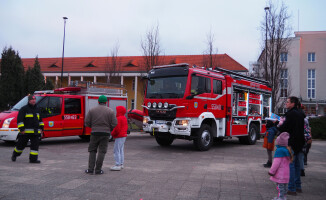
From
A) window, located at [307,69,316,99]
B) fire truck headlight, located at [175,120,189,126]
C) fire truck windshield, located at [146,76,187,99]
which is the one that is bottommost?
fire truck headlight, located at [175,120,189,126]

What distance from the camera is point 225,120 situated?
1273 cm

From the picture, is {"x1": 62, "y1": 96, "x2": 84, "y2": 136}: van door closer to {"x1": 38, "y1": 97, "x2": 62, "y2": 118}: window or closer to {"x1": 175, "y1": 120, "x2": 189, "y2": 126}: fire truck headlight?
{"x1": 38, "y1": 97, "x2": 62, "y2": 118}: window

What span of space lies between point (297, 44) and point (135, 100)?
90.3ft

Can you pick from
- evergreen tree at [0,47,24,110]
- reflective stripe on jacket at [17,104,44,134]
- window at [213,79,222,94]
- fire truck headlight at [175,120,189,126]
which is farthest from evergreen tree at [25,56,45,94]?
reflective stripe on jacket at [17,104,44,134]

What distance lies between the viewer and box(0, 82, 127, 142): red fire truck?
11477 mm

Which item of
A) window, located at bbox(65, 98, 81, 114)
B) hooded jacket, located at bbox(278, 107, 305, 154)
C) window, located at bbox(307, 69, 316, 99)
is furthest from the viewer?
window, located at bbox(307, 69, 316, 99)

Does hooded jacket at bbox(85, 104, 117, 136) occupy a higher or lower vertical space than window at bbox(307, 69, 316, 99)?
lower

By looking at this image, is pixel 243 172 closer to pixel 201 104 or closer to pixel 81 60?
pixel 201 104

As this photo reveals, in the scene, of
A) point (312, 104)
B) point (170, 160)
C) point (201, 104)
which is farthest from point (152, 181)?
point (312, 104)

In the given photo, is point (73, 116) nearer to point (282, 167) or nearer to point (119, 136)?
point (119, 136)

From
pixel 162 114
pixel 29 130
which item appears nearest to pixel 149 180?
pixel 29 130

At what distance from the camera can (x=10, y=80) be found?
1137 inches

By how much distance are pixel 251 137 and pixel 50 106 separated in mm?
9389

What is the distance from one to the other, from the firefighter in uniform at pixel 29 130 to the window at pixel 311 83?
4885cm
